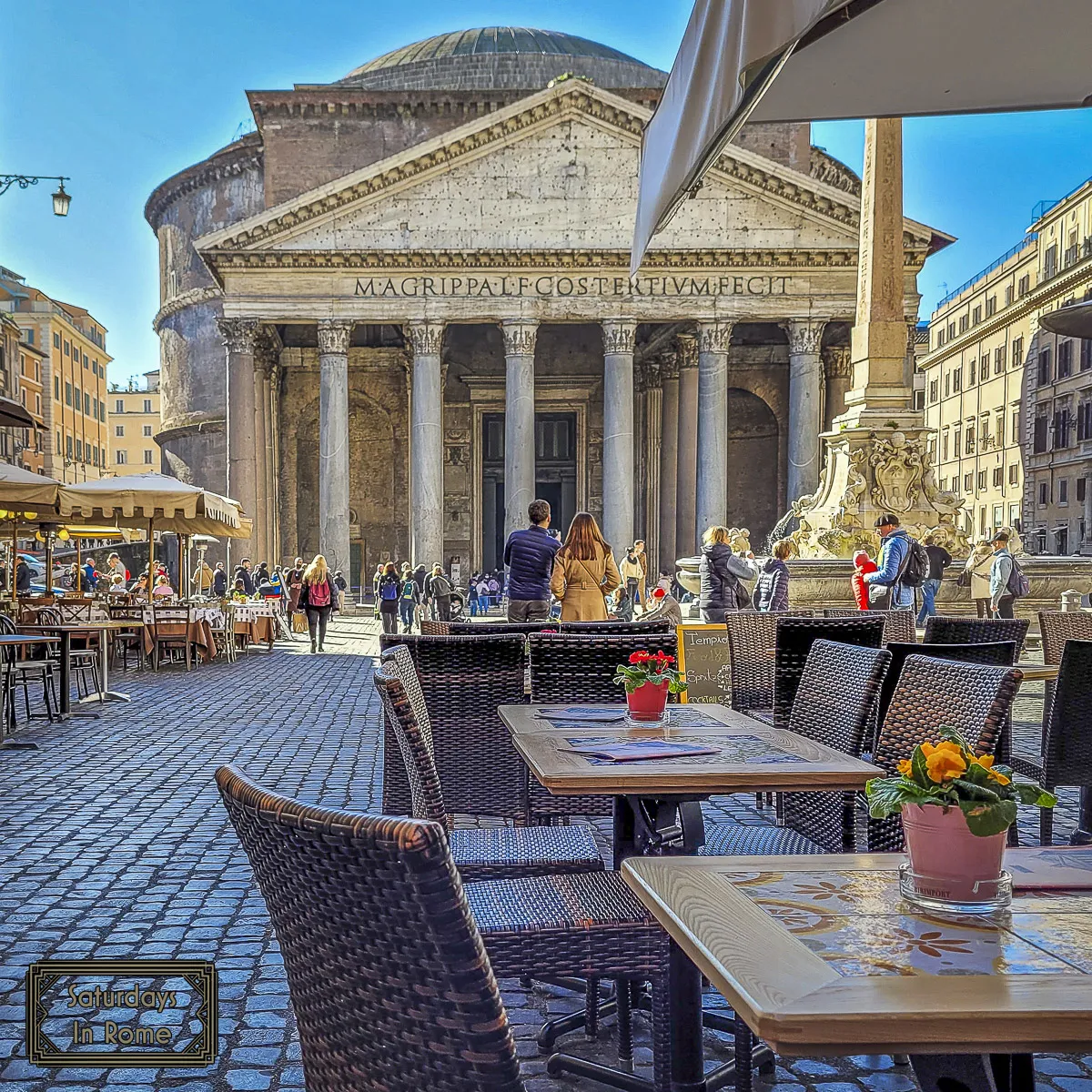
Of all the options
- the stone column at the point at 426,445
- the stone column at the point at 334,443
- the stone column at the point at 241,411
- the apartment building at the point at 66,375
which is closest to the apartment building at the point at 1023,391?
the stone column at the point at 426,445

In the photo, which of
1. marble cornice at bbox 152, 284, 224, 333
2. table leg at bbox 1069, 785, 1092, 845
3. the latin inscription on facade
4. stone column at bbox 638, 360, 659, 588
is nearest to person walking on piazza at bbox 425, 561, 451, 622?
the latin inscription on facade

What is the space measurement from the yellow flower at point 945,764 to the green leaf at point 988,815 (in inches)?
1.7

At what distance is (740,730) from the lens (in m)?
3.50

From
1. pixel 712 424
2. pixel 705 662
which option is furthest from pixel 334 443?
pixel 705 662

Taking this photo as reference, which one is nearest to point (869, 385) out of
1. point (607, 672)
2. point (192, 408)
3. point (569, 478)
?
point (607, 672)

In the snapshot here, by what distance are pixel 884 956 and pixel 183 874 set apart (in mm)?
3856

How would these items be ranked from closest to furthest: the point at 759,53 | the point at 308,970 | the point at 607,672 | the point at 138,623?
the point at 308,970 < the point at 759,53 < the point at 607,672 < the point at 138,623

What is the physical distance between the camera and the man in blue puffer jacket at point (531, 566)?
9156mm

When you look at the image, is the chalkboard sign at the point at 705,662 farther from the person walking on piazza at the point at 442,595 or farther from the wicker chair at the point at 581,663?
the person walking on piazza at the point at 442,595

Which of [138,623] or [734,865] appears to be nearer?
[734,865]

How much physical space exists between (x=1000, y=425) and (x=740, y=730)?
Result: 51696mm

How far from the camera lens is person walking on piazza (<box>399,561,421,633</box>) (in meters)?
22.3

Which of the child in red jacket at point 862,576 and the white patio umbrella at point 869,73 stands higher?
the white patio umbrella at point 869,73

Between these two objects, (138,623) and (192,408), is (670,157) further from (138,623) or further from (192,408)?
(192,408)
